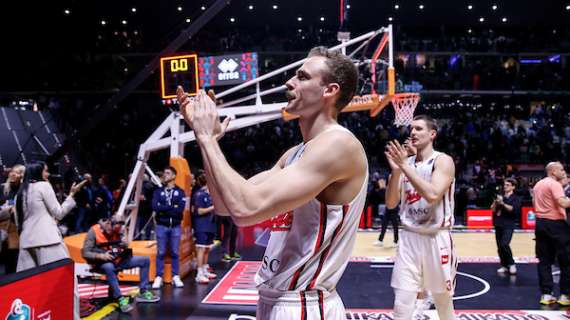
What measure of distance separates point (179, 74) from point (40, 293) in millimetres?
4439

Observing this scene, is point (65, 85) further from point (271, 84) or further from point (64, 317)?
point (64, 317)

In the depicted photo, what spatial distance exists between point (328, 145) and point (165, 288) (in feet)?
22.3

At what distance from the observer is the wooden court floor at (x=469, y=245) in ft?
37.1

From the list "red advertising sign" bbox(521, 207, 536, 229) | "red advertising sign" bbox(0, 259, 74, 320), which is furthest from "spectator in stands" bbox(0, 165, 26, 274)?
"red advertising sign" bbox(521, 207, 536, 229)

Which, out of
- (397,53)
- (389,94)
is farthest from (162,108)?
(389,94)

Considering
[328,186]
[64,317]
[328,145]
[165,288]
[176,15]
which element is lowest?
[165,288]

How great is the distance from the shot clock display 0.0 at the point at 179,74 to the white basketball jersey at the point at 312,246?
233 inches

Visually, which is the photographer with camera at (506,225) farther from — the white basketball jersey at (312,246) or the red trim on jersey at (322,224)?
the red trim on jersey at (322,224)

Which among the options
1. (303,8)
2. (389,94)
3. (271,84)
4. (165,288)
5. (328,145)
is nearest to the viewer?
(328,145)

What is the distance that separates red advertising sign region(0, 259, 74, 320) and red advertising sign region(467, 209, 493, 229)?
1417 centimetres

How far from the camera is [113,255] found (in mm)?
6973

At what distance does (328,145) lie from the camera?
6.44 ft

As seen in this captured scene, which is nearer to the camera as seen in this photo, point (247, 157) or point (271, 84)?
point (247, 157)

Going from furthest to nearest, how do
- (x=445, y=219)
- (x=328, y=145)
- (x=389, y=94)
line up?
(x=389, y=94), (x=445, y=219), (x=328, y=145)
